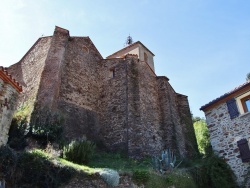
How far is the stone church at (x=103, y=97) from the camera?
16.8 m

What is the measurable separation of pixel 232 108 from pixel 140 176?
6402 millimetres

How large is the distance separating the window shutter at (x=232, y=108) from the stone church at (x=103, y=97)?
177 inches

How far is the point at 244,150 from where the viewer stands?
13.7 m

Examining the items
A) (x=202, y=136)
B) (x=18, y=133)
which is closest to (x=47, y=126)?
(x=18, y=133)

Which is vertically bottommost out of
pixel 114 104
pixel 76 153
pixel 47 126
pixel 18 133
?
pixel 76 153

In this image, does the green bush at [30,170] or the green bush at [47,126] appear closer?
the green bush at [30,170]

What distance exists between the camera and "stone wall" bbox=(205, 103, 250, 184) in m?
13.8

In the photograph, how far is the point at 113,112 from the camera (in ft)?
60.5

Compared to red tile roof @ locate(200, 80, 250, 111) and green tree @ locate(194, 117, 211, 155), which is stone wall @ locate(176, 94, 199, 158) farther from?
red tile roof @ locate(200, 80, 250, 111)

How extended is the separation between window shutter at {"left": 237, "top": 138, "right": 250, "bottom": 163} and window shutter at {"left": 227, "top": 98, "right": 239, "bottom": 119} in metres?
1.36

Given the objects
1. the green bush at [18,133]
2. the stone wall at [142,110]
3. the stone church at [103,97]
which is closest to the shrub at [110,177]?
the green bush at [18,133]

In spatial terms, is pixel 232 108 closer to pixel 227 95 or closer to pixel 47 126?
pixel 227 95

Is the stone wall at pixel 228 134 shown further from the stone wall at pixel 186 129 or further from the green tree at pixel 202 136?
the green tree at pixel 202 136

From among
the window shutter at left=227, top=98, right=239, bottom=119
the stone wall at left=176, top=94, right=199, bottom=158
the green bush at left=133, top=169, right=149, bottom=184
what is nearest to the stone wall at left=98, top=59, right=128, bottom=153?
the stone wall at left=176, top=94, right=199, bottom=158
